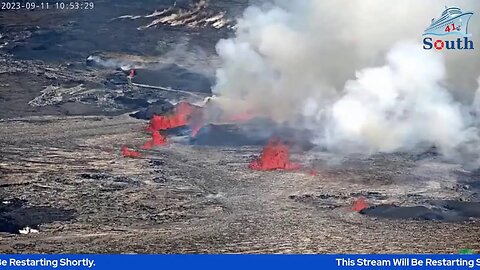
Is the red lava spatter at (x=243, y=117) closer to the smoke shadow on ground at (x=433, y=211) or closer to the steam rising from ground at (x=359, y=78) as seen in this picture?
the steam rising from ground at (x=359, y=78)

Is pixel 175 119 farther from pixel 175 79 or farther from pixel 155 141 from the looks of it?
pixel 175 79

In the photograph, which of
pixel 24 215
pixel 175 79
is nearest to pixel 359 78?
pixel 175 79

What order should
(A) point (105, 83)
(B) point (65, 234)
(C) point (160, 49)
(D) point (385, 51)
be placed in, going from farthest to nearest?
(C) point (160, 49), (A) point (105, 83), (D) point (385, 51), (B) point (65, 234)

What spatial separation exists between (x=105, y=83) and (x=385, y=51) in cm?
1534

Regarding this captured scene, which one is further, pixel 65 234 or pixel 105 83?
pixel 105 83

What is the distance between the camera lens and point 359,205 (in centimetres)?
2206

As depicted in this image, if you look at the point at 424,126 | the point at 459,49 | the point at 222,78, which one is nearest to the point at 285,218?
the point at 424,126

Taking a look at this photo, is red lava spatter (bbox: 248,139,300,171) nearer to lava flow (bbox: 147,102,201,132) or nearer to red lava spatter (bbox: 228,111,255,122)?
red lava spatter (bbox: 228,111,255,122)

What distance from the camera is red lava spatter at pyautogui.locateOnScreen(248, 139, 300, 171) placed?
25.2 meters

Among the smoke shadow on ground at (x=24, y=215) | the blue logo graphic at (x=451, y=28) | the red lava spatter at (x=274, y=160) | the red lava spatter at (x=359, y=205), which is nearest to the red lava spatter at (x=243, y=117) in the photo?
the red lava spatter at (x=274, y=160)

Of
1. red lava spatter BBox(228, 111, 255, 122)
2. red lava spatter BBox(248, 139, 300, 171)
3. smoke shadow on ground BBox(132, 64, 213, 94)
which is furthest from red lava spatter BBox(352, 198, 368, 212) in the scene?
smoke shadow on ground BBox(132, 64, 213, 94)

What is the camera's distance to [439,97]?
28.0 m

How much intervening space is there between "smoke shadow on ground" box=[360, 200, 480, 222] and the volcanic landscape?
0.05 metres

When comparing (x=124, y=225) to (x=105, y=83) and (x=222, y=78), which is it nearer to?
(x=222, y=78)
